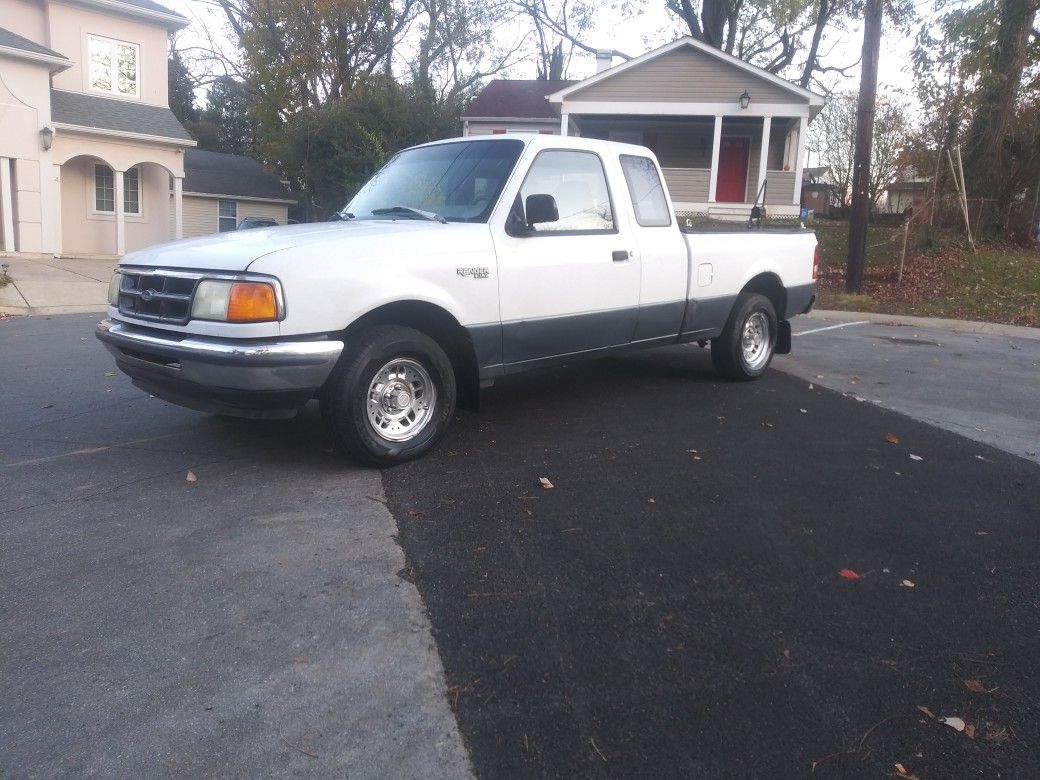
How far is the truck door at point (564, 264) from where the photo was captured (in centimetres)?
539

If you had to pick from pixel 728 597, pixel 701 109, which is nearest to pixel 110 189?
pixel 701 109

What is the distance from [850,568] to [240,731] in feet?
8.60

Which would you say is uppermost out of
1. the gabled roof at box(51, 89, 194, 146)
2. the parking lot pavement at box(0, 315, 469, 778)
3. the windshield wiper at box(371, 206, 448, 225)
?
the gabled roof at box(51, 89, 194, 146)

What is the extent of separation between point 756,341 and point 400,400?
4272mm

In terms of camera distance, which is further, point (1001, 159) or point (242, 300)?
point (1001, 159)

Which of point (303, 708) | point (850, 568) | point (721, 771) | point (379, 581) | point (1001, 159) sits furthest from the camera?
point (1001, 159)

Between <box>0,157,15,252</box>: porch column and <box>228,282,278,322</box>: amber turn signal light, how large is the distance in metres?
19.3

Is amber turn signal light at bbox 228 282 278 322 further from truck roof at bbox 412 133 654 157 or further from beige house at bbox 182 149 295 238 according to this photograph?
beige house at bbox 182 149 295 238

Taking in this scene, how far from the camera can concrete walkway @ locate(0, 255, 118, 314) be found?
12805mm

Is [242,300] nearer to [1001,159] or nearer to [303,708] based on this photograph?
[303,708]

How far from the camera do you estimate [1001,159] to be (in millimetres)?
20297

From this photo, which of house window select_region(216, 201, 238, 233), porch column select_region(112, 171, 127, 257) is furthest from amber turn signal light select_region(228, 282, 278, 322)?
house window select_region(216, 201, 238, 233)

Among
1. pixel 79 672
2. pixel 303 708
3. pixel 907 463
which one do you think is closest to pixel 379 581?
pixel 303 708

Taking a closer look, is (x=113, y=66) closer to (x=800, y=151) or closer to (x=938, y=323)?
(x=800, y=151)
